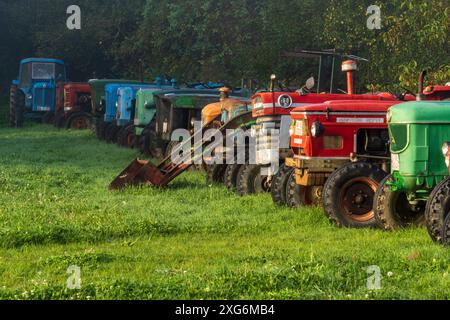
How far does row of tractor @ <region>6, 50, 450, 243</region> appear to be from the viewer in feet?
28.6

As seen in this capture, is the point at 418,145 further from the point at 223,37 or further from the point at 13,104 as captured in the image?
the point at 13,104

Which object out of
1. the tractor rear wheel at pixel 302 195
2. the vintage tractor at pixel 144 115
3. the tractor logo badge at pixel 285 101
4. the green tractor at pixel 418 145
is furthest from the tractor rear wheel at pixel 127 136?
the green tractor at pixel 418 145

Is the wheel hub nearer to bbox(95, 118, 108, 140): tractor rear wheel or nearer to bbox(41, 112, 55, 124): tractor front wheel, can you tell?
bbox(95, 118, 108, 140): tractor rear wheel

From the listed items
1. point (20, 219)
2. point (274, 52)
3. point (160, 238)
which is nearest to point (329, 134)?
point (160, 238)

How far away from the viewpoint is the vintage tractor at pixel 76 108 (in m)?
29.6

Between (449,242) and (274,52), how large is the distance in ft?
50.0

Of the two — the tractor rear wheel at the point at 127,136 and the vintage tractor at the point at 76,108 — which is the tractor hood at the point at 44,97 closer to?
the vintage tractor at the point at 76,108

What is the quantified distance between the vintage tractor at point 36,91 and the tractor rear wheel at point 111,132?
29.3 ft

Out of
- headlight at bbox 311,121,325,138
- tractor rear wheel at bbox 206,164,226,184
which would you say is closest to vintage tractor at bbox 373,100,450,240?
headlight at bbox 311,121,325,138

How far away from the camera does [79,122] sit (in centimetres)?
2975

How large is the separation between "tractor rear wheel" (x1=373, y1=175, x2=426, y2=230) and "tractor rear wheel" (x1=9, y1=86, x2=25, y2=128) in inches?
954

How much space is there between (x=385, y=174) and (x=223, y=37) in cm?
2157

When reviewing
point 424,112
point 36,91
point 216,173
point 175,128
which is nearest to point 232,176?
point 216,173
